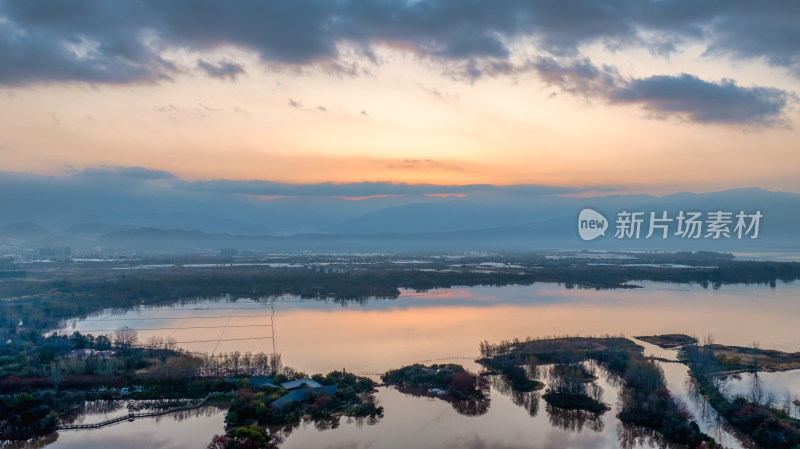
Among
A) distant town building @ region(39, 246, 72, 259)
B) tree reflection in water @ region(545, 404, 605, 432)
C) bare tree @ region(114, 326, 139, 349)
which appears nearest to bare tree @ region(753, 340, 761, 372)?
tree reflection in water @ region(545, 404, 605, 432)

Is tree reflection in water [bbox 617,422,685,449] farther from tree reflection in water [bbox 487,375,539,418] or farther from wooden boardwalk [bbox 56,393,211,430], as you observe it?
wooden boardwalk [bbox 56,393,211,430]

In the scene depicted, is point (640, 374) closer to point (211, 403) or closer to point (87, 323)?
point (211, 403)

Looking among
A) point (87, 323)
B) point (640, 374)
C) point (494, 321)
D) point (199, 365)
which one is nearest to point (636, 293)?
point (494, 321)

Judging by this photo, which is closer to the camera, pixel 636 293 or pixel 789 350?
pixel 789 350

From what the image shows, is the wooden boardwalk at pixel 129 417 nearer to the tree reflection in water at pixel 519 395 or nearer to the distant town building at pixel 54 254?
the tree reflection in water at pixel 519 395

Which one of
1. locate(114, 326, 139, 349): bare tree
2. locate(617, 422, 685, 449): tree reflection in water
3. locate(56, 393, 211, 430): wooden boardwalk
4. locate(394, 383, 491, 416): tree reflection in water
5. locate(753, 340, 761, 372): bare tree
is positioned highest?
locate(114, 326, 139, 349): bare tree

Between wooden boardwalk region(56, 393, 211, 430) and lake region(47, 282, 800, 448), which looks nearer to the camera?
lake region(47, 282, 800, 448)
